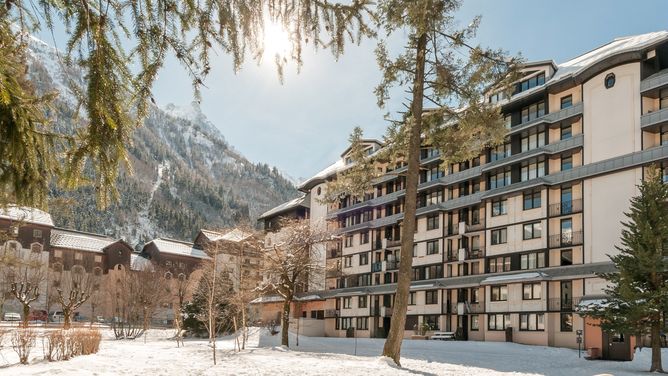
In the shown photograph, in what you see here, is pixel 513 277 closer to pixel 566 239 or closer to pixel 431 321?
Answer: pixel 566 239

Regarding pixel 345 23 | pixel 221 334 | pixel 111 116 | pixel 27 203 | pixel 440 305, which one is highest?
pixel 345 23

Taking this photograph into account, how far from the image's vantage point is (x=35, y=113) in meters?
7.52

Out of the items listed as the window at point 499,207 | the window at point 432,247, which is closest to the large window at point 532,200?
the window at point 499,207

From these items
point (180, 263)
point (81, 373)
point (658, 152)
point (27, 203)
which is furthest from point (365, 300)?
point (27, 203)

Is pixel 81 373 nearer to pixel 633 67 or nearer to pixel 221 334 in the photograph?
pixel 633 67

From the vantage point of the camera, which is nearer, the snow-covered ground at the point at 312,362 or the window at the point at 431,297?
the snow-covered ground at the point at 312,362

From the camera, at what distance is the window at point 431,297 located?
204 ft

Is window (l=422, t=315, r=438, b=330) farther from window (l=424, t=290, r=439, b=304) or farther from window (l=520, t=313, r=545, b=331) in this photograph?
window (l=520, t=313, r=545, b=331)

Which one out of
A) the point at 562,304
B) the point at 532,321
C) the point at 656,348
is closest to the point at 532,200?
the point at 562,304

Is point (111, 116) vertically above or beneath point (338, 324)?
above

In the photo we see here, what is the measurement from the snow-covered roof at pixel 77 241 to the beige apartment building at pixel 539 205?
5207 cm

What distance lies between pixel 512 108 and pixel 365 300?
28.7 meters

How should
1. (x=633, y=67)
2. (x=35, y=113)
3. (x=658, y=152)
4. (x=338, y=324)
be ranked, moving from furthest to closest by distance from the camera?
(x=338, y=324) → (x=633, y=67) → (x=658, y=152) → (x=35, y=113)

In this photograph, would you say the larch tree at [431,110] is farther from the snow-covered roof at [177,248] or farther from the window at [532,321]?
the snow-covered roof at [177,248]
